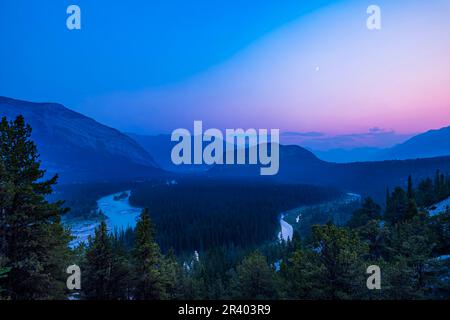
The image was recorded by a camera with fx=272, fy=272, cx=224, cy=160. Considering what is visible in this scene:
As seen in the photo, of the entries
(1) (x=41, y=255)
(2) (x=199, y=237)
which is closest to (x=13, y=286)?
(1) (x=41, y=255)

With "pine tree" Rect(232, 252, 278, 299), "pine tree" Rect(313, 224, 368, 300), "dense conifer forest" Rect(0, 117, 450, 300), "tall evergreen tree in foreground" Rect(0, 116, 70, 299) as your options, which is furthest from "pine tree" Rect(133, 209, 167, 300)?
"pine tree" Rect(313, 224, 368, 300)

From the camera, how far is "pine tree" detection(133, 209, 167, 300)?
19.1 meters

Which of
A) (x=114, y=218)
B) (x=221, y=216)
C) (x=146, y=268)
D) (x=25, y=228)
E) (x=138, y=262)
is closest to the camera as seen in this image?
(x=25, y=228)

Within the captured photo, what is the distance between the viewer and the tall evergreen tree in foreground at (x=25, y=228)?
14820 millimetres

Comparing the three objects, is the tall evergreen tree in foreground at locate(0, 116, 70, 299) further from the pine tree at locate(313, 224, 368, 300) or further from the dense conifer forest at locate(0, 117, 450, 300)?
the pine tree at locate(313, 224, 368, 300)

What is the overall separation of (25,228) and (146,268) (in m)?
7.93

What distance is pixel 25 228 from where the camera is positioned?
1561 centimetres

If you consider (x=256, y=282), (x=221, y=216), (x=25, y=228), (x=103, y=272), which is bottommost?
(x=221, y=216)

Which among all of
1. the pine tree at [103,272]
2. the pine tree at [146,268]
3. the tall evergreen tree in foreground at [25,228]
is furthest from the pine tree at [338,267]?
the tall evergreen tree in foreground at [25,228]

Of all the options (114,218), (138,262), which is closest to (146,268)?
(138,262)

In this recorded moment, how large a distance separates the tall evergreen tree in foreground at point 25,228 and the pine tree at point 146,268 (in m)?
4.59

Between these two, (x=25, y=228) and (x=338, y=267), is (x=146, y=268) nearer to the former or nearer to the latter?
(x=25, y=228)

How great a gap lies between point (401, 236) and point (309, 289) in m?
13.4

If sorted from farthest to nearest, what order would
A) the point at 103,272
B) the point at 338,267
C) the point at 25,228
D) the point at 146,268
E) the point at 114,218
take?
the point at 114,218
the point at 146,268
the point at 103,272
the point at 338,267
the point at 25,228
